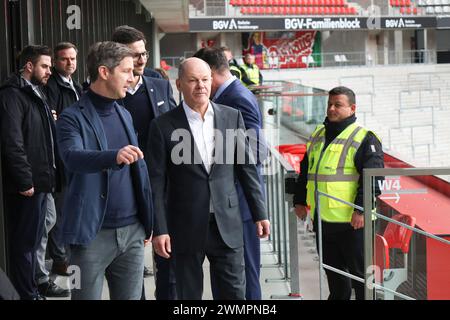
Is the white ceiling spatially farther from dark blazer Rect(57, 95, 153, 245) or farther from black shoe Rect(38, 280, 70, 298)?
dark blazer Rect(57, 95, 153, 245)

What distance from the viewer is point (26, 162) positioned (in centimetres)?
498

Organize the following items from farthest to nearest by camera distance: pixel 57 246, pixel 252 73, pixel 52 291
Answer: pixel 252 73, pixel 57 246, pixel 52 291

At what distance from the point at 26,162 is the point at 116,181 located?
1561mm

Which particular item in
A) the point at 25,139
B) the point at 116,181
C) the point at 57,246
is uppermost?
the point at 25,139

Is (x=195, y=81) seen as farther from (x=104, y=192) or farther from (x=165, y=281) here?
(x=165, y=281)

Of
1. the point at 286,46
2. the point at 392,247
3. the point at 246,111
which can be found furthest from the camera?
the point at 286,46

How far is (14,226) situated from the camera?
16.8 feet

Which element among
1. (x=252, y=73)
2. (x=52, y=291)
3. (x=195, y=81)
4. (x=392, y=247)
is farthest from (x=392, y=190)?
(x=252, y=73)

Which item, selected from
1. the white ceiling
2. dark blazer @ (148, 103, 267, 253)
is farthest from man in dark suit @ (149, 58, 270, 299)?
the white ceiling

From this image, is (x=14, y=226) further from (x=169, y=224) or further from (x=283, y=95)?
(x=283, y=95)

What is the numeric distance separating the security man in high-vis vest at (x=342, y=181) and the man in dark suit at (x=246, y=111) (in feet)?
1.59

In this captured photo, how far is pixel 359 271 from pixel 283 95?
10.8 m
